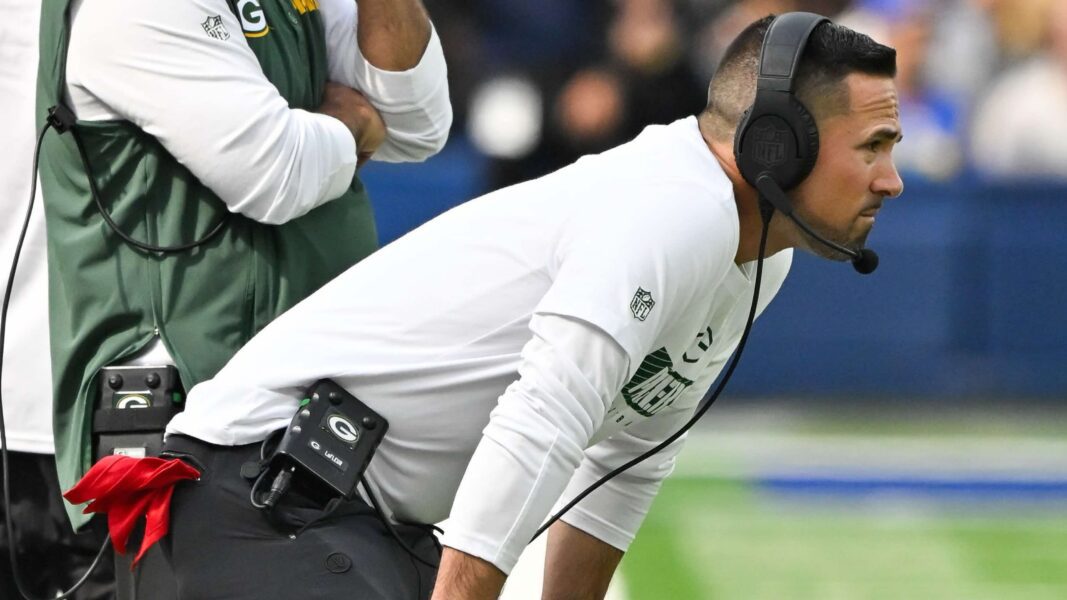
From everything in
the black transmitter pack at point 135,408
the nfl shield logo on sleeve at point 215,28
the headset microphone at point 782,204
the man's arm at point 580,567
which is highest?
the headset microphone at point 782,204

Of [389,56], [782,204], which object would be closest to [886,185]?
[782,204]

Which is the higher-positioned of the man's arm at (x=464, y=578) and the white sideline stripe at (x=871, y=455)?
the man's arm at (x=464, y=578)

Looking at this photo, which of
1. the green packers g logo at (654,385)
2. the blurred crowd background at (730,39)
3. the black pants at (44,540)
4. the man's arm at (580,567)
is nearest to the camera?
the green packers g logo at (654,385)

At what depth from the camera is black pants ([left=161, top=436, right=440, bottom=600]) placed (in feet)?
8.17

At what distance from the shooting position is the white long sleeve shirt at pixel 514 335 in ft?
7.88

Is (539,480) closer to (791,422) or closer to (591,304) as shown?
(591,304)

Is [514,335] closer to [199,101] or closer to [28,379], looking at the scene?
[199,101]

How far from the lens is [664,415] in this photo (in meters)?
3.14

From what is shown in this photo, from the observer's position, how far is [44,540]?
2988mm

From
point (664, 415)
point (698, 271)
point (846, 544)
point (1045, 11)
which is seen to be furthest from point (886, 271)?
point (698, 271)

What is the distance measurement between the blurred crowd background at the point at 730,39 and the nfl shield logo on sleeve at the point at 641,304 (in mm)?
6425

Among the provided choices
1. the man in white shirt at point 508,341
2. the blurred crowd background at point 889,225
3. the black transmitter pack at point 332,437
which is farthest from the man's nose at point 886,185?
the blurred crowd background at point 889,225

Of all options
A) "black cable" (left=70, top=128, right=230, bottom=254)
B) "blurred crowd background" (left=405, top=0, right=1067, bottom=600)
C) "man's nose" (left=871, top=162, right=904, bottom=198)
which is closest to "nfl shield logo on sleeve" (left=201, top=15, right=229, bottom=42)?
"black cable" (left=70, top=128, right=230, bottom=254)

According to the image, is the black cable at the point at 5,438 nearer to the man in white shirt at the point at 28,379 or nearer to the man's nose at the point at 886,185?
the man in white shirt at the point at 28,379
